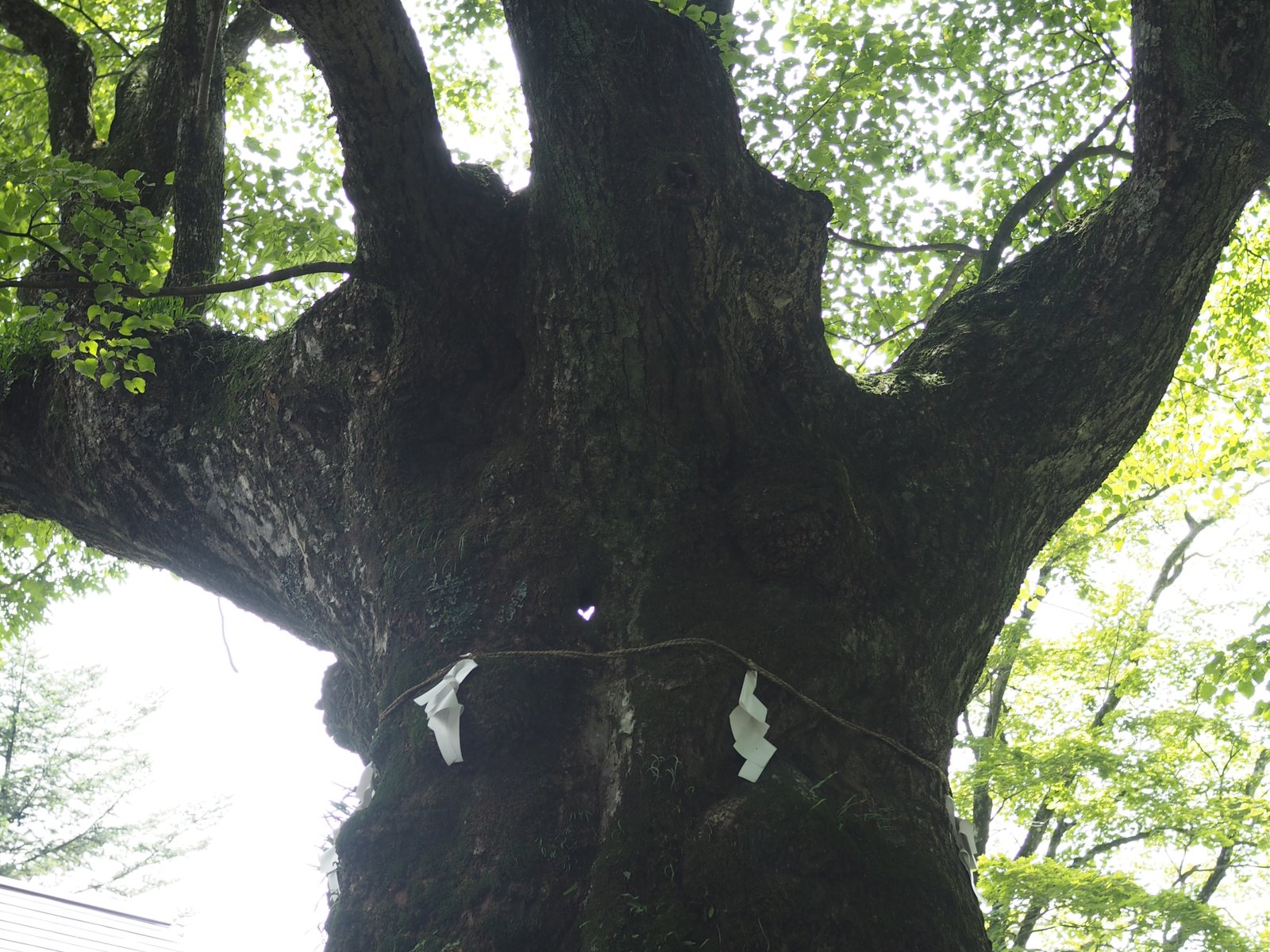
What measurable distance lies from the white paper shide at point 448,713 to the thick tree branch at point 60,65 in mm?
Answer: 3923

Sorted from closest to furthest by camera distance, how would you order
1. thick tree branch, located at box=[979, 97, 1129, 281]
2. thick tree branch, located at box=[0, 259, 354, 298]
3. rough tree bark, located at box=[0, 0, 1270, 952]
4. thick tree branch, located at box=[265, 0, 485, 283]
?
rough tree bark, located at box=[0, 0, 1270, 952] < thick tree branch, located at box=[265, 0, 485, 283] < thick tree branch, located at box=[0, 259, 354, 298] < thick tree branch, located at box=[979, 97, 1129, 281]

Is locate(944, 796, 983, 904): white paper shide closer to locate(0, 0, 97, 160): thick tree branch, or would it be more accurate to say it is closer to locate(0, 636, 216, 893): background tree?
locate(0, 0, 97, 160): thick tree branch

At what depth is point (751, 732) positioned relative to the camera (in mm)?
2527

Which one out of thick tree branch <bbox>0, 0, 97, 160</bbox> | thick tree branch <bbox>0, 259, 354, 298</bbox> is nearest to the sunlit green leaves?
thick tree branch <bbox>0, 259, 354, 298</bbox>

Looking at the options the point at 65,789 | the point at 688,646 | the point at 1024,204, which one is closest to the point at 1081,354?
the point at 1024,204

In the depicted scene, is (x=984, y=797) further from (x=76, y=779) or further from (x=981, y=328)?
(x=76, y=779)

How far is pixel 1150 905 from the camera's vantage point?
9078mm

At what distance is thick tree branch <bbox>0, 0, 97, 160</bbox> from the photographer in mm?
4898

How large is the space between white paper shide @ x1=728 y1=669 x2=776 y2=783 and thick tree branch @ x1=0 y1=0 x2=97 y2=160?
14.9 ft

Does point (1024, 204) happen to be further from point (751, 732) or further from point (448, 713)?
point (448, 713)

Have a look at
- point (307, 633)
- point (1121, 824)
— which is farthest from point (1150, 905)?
point (307, 633)

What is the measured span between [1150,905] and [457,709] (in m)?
9.18

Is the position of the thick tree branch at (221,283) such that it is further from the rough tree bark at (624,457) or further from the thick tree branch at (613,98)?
the thick tree branch at (613,98)

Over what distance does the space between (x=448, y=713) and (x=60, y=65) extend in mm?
4469
